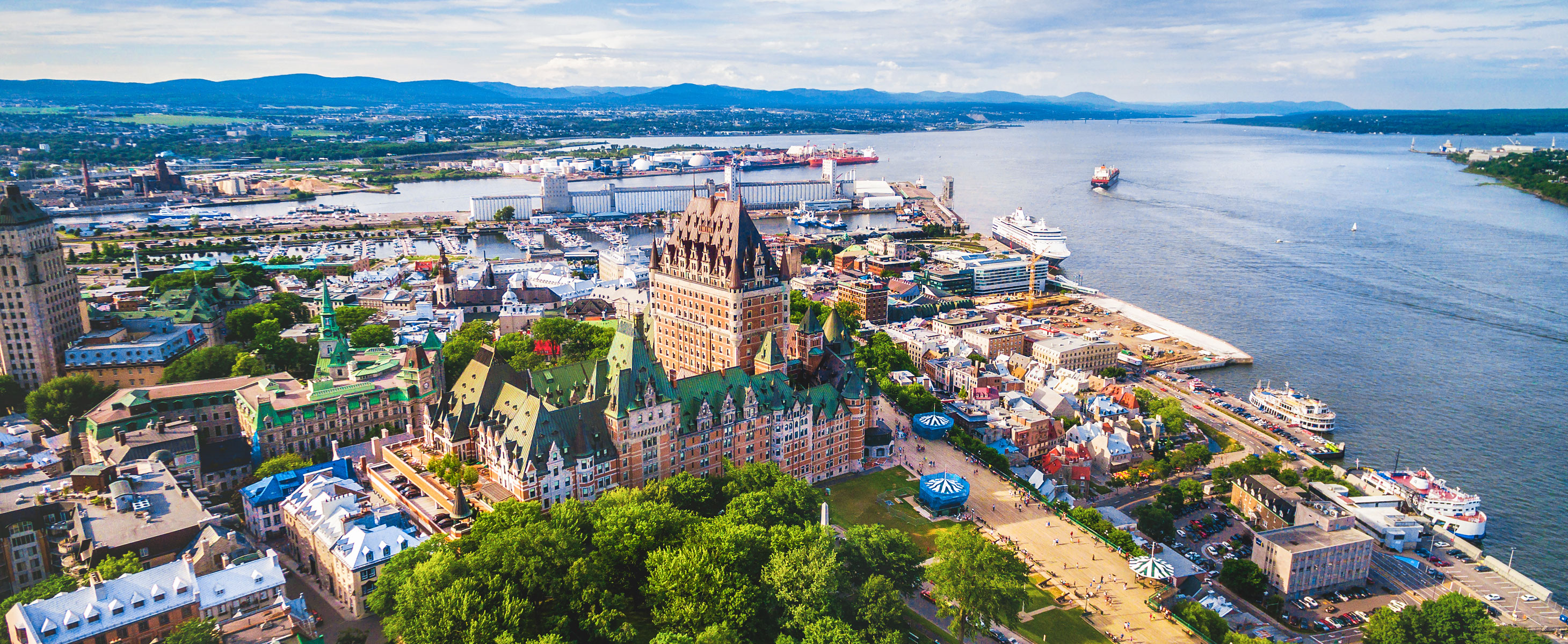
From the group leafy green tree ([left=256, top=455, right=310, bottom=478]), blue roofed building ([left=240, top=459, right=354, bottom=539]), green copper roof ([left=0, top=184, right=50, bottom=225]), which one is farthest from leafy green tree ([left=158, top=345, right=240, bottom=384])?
blue roofed building ([left=240, top=459, right=354, bottom=539])

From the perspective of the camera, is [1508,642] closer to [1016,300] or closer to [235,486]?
[235,486]

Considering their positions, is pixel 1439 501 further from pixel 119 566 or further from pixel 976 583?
pixel 119 566

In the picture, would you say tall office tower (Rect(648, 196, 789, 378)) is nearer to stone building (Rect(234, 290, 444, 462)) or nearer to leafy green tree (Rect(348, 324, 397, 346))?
stone building (Rect(234, 290, 444, 462))

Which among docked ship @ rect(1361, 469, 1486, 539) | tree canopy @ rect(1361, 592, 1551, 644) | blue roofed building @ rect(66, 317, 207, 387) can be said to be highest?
blue roofed building @ rect(66, 317, 207, 387)

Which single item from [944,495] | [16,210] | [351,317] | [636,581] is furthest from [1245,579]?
[16,210]

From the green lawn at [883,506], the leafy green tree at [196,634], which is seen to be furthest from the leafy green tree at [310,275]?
the leafy green tree at [196,634]

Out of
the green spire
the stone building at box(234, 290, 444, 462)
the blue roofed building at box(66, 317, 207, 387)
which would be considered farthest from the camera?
the green spire

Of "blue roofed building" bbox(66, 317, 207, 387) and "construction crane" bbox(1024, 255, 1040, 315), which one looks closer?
"blue roofed building" bbox(66, 317, 207, 387)
